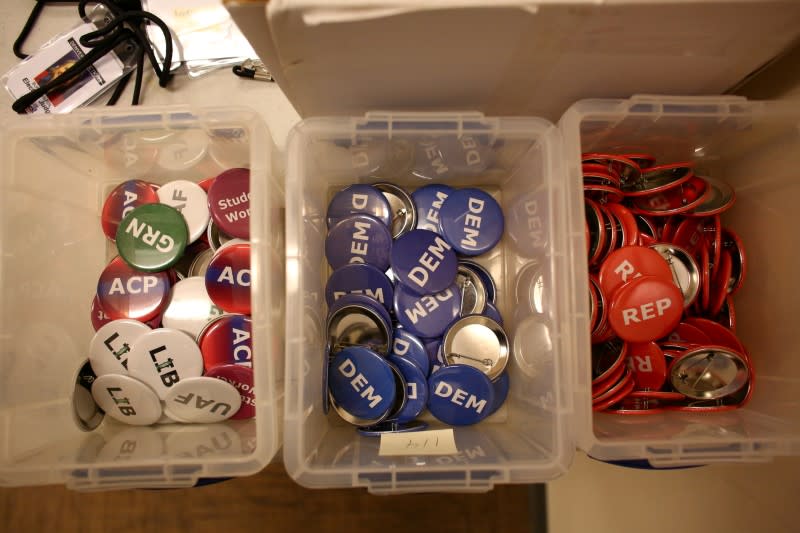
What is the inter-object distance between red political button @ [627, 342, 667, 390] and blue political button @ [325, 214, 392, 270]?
64 centimetres

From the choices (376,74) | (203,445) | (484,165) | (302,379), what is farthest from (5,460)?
(484,165)

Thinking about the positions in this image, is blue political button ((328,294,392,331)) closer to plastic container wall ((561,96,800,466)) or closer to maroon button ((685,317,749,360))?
plastic container wall ((561,96,800,466))

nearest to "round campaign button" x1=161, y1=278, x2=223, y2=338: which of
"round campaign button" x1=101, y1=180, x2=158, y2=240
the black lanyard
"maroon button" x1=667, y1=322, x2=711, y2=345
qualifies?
"round campaign button" x1=101, y1=180, x2=158, y2=240

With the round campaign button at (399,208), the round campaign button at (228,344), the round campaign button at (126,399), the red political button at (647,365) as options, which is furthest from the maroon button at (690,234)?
the round campaign button at (126,399)

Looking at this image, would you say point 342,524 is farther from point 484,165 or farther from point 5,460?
point 484,165

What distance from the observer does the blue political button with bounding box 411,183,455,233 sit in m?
1.25

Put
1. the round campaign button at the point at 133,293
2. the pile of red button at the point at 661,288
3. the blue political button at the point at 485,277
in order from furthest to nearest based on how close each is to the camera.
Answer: the blue political button at the point at 485,277, the round campaign button at the point at 133,293, the pile of red button at the point at 661,288

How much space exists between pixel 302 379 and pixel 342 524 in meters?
0.57

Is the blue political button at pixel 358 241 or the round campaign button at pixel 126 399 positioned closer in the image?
the round campaign button at pixel 126 399

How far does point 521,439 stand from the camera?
1113mm

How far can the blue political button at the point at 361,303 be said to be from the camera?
110 cm

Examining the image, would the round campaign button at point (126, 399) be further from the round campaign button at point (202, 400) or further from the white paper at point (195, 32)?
the white paper at point (195, 32)

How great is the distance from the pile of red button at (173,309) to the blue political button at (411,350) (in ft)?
1.17

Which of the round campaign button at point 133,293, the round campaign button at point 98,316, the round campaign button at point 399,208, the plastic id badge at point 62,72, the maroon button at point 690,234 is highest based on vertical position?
the plastic id badge at point 62,72
